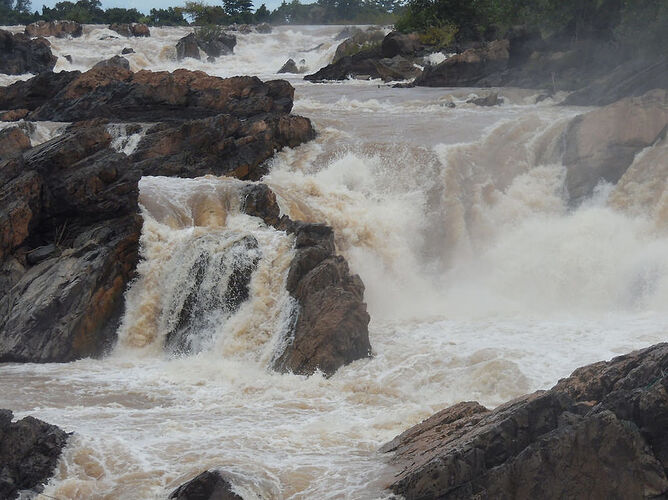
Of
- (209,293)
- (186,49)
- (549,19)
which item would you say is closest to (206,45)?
(186,49)

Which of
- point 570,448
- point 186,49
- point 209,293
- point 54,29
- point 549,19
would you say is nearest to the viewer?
point 570,448

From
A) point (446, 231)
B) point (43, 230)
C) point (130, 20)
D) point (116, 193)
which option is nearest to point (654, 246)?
point (446, 231)

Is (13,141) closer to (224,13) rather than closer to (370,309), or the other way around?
(370,309)

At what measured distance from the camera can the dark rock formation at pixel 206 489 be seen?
8742 mm

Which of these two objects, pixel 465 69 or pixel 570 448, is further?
pixel 465 69

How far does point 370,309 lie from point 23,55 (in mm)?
32633

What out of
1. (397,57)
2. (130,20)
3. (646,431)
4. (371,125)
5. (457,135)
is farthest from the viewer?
(130,20)

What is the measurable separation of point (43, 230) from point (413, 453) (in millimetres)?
11635

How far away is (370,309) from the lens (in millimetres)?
18438

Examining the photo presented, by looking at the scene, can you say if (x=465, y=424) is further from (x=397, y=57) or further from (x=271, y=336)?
(x=397, y=57)

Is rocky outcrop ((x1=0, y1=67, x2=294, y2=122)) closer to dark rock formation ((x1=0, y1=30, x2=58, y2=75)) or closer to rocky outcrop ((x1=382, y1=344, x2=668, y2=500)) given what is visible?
dark rock formation ((x1=0, y1=30, x2=58, y2=75))

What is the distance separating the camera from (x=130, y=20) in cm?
7738

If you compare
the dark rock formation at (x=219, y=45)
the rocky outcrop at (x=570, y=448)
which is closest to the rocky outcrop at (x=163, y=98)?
the rocky outcrop at (x=570, y=448)

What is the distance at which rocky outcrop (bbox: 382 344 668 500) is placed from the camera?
7.84 metres
